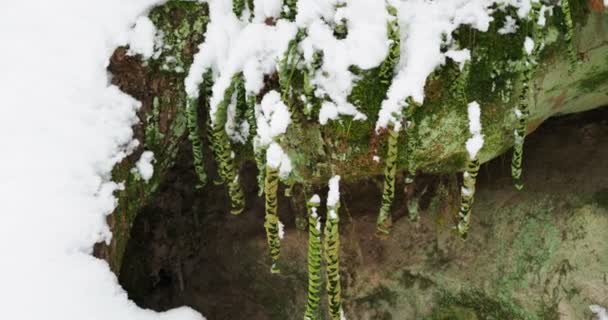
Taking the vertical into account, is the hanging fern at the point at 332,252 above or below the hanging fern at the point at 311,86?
below

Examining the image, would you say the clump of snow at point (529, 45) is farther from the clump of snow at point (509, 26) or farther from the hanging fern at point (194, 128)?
the hanging fern at point (194, 128)

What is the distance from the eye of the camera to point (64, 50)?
2.64 m

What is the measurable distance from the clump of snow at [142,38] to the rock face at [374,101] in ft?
0.12

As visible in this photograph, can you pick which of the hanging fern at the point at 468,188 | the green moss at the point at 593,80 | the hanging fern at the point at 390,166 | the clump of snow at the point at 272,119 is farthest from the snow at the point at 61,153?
the green moss at the point at 593,80

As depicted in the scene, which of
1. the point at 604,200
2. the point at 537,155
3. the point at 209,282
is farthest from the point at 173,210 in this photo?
the point at 604,200

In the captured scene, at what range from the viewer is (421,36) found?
2277 mm

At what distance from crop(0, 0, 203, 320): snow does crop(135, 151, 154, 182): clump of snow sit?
100 mm

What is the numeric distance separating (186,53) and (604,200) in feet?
7.47

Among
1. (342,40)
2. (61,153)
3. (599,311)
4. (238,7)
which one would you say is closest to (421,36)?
(342,40)

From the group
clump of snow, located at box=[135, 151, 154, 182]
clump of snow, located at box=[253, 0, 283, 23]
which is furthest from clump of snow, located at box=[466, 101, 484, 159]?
clump of snow, located at box=[135, 151, 154, 182]

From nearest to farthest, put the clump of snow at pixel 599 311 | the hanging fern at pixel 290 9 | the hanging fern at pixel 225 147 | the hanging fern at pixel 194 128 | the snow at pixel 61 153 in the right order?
Result: the snow at pixel 61 153 → the hanging fern at pixel 290 9 → the hanging fern at pixel 225 147 → the hanging fern at pixel 194 128 → the clump of snow at pixel 599 311

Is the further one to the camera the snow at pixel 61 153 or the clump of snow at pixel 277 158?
the clump of snow at pixel 277 158

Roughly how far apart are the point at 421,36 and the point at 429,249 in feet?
4.92

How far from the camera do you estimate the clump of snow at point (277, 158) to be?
89.5 inches
